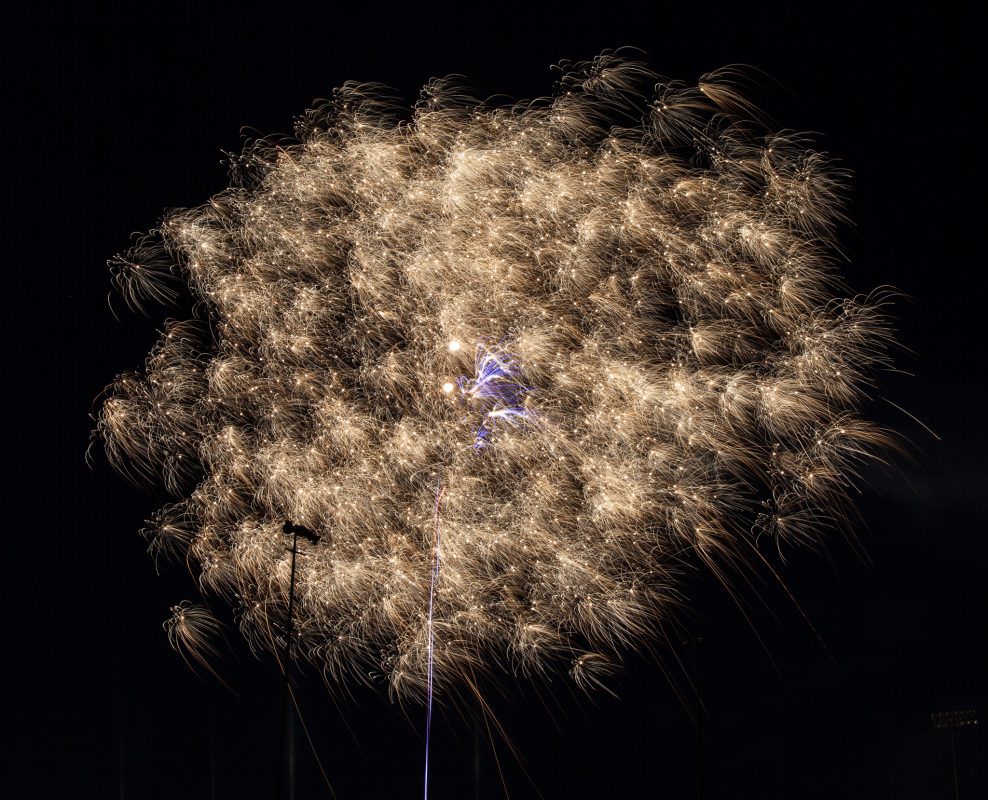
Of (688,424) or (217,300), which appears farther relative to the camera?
(217,300)

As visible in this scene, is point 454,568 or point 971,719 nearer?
point 454,568

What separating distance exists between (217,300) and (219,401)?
84.8 inches

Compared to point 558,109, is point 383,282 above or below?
below

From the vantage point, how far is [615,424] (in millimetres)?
22938

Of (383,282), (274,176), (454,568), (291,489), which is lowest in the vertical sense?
(454,568)

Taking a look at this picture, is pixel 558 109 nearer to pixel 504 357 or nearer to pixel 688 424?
pixel 504 357

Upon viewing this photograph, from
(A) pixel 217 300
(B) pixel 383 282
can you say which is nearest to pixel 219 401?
(A) pixel 217 300

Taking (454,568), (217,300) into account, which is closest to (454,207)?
(217,300)

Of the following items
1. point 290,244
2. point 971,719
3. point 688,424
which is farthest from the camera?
point 971,719

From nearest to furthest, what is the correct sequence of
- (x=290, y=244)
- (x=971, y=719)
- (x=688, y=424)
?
(x=688, y=424) < (x=290, y=244) < (x=971, y=719)

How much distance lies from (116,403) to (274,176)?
5.84 m

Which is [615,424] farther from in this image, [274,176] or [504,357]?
[274,176]

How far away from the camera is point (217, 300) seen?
24203mm

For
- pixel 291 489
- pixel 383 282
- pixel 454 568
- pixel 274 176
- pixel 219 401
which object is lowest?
pixel 454 568
